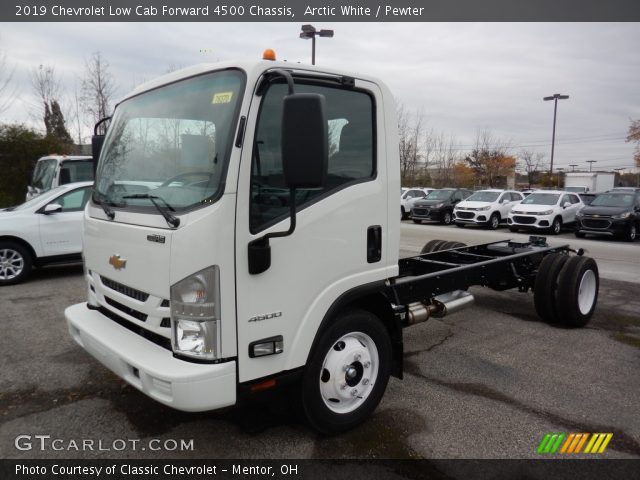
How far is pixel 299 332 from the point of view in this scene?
2.93 metres

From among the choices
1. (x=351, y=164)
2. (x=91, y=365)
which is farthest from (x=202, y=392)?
(x=91, y=365)

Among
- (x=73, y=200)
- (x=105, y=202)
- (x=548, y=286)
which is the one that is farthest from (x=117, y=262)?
(x=73, y=200)

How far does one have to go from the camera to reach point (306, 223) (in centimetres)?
291

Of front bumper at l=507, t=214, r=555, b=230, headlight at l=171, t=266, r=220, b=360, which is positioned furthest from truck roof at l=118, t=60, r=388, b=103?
front bumper at l=507, t=214, r=555, b=230

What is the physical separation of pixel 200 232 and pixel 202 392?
0.87 m

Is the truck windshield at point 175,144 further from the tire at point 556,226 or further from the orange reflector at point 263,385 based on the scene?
the tire at point 556,226

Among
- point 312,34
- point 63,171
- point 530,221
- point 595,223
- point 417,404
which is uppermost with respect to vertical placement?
point 312,34

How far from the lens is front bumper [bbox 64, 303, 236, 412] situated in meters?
2.51

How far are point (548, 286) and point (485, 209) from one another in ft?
50.6

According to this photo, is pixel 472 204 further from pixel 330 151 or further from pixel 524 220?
pixel 330 151

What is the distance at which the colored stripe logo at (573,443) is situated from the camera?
3240 mm

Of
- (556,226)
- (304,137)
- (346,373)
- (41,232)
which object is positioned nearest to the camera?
(304,137)

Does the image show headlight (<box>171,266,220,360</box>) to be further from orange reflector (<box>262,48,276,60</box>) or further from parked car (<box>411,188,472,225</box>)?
parked car (<box>411,188,472,225</box>)

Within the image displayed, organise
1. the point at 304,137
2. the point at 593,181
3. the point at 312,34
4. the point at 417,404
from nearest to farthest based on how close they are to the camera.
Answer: the point at 304,137 → the point at 417,404 → the point at 312,34 → the point at 593,181
